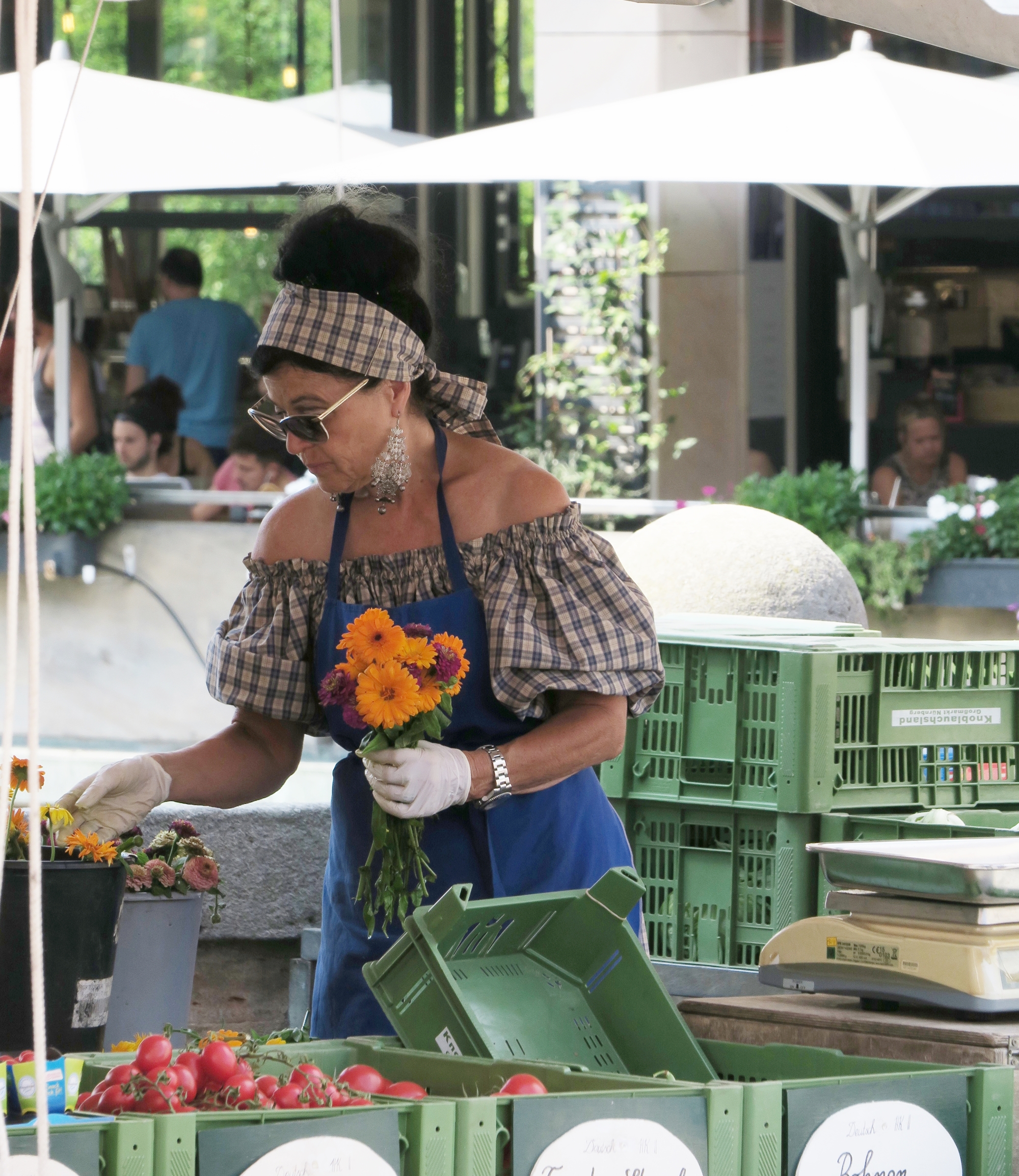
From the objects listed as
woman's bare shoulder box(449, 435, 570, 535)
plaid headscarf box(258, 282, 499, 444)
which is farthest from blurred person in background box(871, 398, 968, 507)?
plaid headscarf box(258, 282, 499, 444)

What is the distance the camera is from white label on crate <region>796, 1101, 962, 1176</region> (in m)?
2.02

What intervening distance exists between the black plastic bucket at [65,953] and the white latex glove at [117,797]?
50 centimetres

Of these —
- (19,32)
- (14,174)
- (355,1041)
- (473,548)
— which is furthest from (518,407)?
(19,32)

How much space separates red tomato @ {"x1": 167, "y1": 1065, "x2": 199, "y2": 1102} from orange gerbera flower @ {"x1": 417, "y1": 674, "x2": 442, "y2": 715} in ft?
2.67

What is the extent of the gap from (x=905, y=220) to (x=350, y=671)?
8156mm

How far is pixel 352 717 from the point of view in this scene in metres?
2.67

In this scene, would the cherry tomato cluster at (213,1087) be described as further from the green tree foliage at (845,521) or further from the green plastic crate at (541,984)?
the green tree foliage at (845,521)

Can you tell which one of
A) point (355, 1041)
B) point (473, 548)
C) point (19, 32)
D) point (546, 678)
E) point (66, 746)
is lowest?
point (66, 746)

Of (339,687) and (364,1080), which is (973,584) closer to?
(339,687)

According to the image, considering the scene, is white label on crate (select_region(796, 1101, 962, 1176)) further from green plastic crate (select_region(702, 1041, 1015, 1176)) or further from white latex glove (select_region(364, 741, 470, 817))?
white latex glove (select_region(364, 741, 470, 817))

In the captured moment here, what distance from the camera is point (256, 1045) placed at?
2.15 m

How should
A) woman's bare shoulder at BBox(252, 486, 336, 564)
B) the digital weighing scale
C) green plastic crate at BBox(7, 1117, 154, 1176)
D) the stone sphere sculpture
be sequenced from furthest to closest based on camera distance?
the stone sphere sculpture, woman's bare shoulder at BBox(252, 486, 336, 564), the digital weighing scale, green plastic crate at BBox(7, 1117, 154, 1176)

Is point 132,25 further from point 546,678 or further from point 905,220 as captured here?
point 546,678

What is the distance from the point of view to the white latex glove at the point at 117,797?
9.75 feet
